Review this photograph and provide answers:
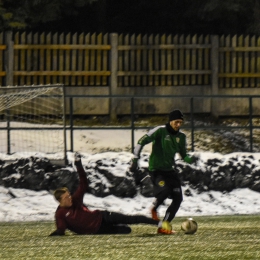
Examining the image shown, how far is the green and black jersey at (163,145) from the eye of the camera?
1608cm

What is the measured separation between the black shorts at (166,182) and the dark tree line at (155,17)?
12.7m

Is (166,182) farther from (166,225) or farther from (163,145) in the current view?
(166,225)

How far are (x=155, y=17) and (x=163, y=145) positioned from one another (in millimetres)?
16478

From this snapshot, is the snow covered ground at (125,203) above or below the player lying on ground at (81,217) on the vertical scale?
below

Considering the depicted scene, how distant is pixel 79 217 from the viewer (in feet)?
49.7

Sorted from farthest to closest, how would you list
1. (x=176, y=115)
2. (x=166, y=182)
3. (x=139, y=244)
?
1. (x=166, y=182)
2. (x=176, y=115)
3. (x=139, y=244)

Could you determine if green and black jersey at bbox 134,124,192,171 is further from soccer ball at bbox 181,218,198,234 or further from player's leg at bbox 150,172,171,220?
soccer ball at bbox 181,218,198,234

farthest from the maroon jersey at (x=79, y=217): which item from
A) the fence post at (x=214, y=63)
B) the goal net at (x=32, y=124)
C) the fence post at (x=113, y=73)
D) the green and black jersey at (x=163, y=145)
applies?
the fence post at (x=214, y=63)

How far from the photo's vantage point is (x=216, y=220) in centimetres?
1875

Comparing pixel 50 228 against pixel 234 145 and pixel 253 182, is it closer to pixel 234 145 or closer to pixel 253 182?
pixel 253 182

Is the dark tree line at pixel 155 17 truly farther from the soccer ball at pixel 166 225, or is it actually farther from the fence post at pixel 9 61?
the soccer ball at pixel 166 225

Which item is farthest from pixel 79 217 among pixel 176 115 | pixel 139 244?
pixel 176 115

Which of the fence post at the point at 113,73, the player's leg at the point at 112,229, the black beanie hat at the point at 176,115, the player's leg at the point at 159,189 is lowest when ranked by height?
the player's leg at the point at 112,229

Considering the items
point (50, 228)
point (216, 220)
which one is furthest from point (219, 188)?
point (50, 228)
